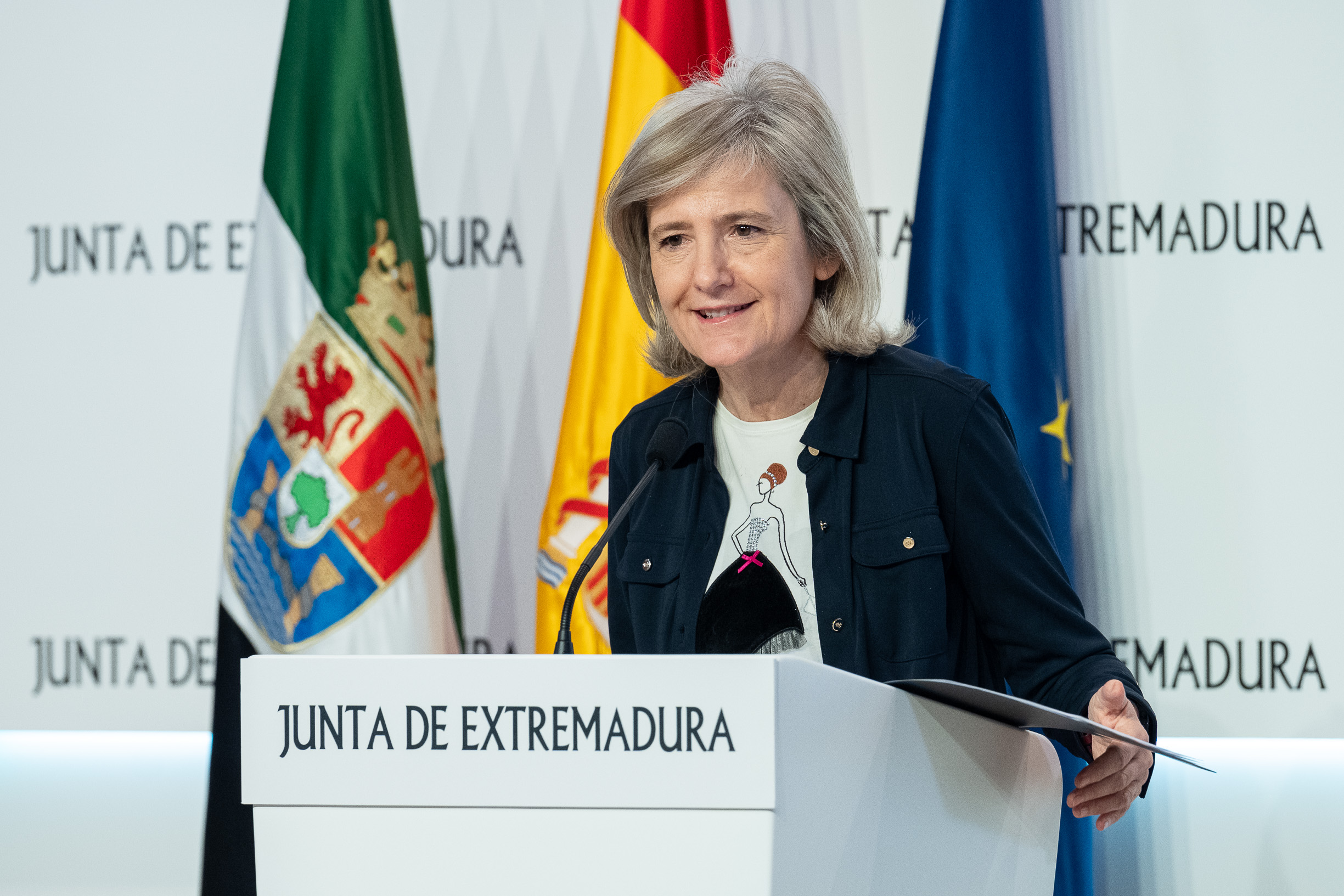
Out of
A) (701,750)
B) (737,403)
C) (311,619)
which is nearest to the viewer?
(701,750)

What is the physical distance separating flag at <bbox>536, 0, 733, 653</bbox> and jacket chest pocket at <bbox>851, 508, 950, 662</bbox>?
3.45 feet

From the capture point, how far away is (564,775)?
0.73m

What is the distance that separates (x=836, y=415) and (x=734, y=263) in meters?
0.22

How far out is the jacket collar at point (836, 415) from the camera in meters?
1.38

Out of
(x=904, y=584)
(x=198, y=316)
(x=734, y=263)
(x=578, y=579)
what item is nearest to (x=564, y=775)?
(x=578, y=579)

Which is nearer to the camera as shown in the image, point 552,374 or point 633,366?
point 633,366

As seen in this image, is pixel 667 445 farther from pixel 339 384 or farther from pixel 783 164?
pixel 339 384

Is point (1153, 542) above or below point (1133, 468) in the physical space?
below

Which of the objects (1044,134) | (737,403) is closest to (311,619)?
(737,403)

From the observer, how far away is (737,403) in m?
1.50

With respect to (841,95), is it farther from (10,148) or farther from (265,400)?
(10,148)

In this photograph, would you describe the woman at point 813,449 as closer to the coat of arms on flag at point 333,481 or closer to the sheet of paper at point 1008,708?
the sheet of paper at point 1008,708

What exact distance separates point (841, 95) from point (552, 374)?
89 centimetres

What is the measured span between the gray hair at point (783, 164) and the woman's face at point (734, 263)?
2 centimetres
